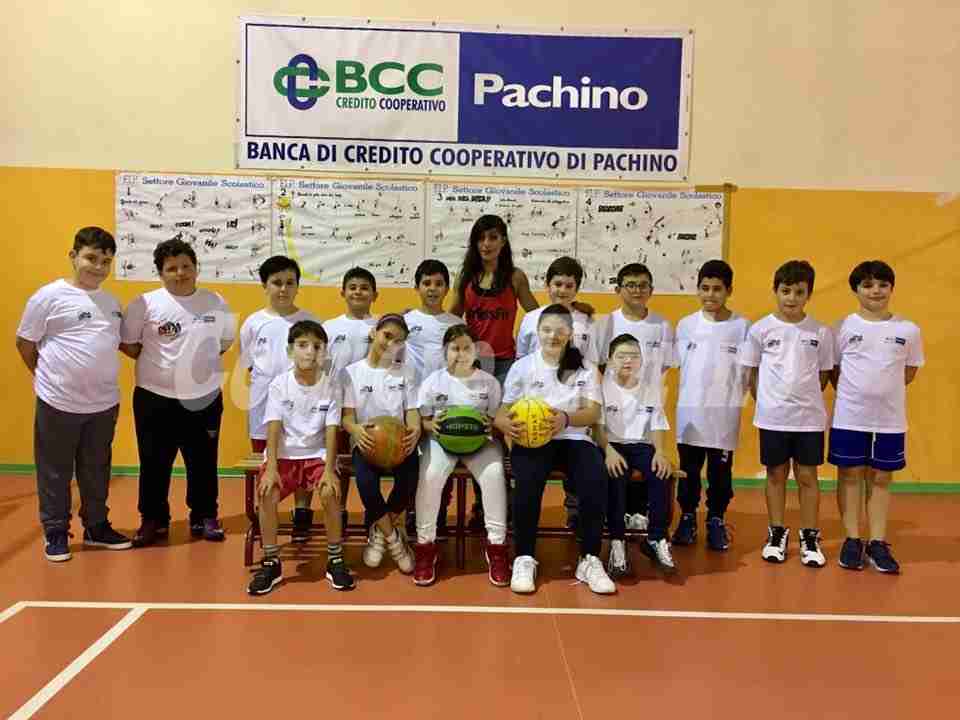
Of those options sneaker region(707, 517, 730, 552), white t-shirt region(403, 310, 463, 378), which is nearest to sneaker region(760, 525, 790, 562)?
sneaker region(707, 517, 730, 552)

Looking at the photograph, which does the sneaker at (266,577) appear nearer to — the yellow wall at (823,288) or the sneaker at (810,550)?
the yellow wall at (823,288)

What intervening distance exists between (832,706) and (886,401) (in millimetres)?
1779

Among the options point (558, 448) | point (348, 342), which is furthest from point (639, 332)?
point (348, 342)

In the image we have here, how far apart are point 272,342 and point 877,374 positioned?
124 inches

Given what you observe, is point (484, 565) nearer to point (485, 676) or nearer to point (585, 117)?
point (485, 676)

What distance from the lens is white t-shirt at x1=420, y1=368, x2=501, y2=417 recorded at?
11.8 feet

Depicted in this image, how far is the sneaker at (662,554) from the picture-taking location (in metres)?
3.57

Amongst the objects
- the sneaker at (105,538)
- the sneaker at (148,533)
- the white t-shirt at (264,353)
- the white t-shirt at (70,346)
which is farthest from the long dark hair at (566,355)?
the sneaker at (105,538)

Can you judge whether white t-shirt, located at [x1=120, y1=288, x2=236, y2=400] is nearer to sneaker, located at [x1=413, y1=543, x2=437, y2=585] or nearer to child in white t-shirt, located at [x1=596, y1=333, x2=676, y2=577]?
sneaker, located at [x1=413, y1=543, x2=437, y2=585]

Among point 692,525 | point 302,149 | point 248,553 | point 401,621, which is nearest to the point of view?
point 401,621

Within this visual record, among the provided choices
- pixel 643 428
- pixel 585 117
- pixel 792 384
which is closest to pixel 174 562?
pixel 643 428

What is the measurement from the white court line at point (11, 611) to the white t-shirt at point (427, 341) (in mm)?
2044

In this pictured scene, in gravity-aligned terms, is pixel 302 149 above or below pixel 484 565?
above

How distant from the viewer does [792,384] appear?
12.2ft
